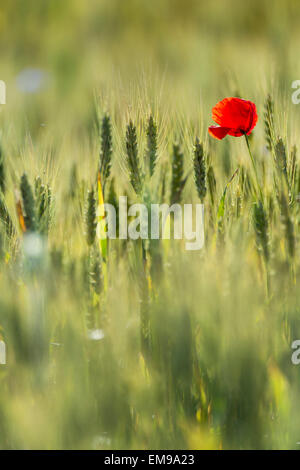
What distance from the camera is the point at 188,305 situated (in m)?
0.48

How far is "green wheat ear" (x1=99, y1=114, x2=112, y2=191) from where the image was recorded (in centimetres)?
50

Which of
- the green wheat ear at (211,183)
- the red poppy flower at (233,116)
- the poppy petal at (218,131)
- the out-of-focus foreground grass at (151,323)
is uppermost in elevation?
the red poppy flower at (233,116)

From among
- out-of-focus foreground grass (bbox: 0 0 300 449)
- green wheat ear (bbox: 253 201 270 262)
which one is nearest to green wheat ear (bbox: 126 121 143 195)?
out-of-focus foreground grass (bbox: 0 0 300 449)

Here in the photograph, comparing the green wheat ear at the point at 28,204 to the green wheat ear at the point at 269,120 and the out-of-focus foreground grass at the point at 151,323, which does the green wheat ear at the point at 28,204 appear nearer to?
the out-of-focus foreground grass at the point at 151,323

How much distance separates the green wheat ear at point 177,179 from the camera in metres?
0.49

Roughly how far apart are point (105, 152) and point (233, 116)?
131 mm

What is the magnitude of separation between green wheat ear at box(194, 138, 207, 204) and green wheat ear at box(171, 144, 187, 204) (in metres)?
0.02

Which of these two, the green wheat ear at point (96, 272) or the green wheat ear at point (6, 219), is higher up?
the green wheat ear at point (6, 219)

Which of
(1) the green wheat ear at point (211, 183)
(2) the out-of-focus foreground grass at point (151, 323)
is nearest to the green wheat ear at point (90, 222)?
(2) the out-of-focus foreground grass at point (151, 323)

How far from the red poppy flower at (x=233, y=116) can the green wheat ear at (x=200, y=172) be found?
0.12 feet

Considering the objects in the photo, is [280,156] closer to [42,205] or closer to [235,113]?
[235,113]

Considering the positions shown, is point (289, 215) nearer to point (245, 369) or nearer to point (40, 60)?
point (245, 369)

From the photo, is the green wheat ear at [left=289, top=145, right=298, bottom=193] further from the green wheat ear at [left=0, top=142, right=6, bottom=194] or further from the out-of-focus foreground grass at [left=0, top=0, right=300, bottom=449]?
the green wheat ear at [left=0, top=142, right=6, bottom=194]
